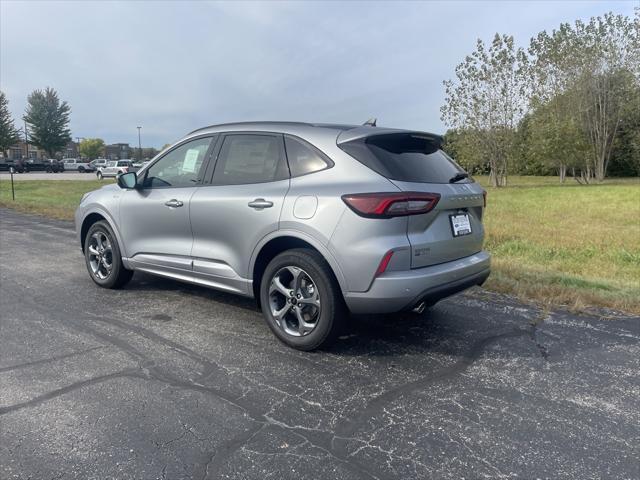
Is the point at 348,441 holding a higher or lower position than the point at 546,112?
lower

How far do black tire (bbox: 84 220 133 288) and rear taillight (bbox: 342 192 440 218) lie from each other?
3102 mm

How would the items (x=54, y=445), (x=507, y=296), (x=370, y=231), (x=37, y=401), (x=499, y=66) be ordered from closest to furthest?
(x=54, y=445), (x=37, y=401), (x=370, y=231), (x=507, y=296), (x=499, y=66)

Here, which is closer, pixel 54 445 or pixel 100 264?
pixel 54 445

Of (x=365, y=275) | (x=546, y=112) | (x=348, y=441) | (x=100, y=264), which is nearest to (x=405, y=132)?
(x=365, y=275)

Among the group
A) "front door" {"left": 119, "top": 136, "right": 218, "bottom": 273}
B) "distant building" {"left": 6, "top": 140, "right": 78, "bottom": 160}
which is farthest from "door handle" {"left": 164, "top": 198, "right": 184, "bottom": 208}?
"distant building" {"left": 6, "top": 140, "right": 78, "bottom": 160}

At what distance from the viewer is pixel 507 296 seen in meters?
5.40

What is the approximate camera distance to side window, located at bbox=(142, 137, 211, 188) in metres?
4.61

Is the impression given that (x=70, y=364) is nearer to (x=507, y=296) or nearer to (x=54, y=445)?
(x=54, y=445)

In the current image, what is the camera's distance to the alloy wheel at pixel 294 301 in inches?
146

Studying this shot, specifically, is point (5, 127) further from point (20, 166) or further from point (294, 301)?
point (294, 301)

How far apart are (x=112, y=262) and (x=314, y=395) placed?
10.9 feet

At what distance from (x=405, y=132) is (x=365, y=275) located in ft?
4.06

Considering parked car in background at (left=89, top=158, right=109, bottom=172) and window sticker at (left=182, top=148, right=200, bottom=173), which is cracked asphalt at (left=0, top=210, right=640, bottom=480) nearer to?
window sticker at (left=182, top=148, right=200, bottom=173)

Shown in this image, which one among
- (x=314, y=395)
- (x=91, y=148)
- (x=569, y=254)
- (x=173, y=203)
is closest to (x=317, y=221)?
(x=314, y=395)
